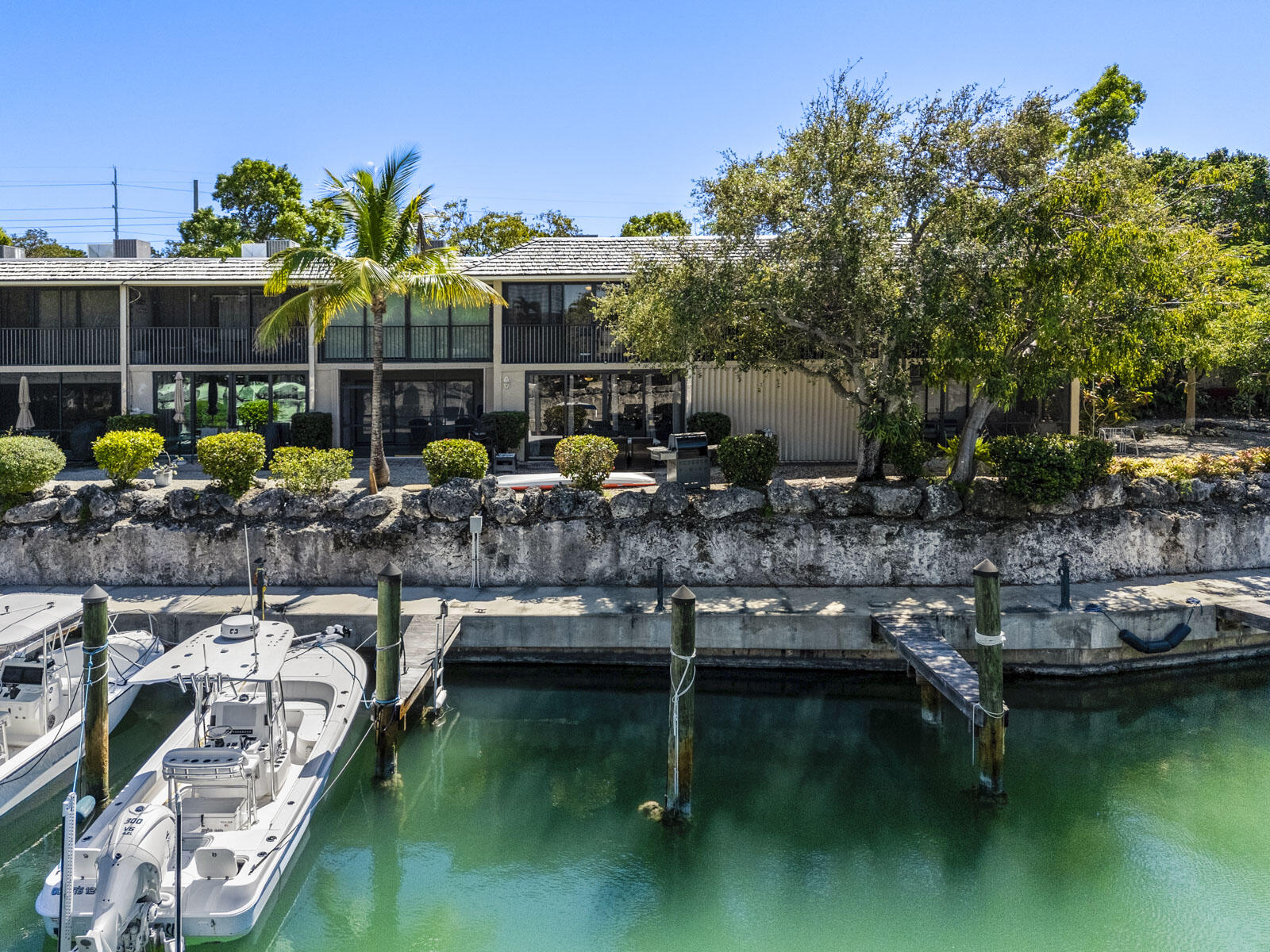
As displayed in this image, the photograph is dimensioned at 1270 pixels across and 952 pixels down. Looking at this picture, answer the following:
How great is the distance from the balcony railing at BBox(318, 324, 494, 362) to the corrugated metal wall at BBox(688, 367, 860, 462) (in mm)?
6029

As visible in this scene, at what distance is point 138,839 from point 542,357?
708 inches

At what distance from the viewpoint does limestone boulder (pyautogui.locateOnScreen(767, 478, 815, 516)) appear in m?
16.7

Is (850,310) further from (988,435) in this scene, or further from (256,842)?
(256,842)

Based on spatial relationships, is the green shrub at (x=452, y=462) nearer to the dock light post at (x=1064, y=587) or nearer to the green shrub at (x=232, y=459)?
the green shrub at (x=232, y=459)

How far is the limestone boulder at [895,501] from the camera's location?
A: 1648 cm

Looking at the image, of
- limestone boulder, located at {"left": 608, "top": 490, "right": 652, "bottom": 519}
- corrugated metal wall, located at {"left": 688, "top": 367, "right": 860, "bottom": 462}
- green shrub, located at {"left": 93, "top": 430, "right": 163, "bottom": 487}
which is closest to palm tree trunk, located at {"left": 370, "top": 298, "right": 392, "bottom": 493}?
green shrub, located at {"left": 93, "top": 430, "right": 163, "bottom": 487}

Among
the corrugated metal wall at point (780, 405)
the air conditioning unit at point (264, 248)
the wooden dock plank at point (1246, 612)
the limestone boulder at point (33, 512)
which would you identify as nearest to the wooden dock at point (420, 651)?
the limestone boulder at point (33, 512)

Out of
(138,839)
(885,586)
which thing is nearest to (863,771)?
(885,586)

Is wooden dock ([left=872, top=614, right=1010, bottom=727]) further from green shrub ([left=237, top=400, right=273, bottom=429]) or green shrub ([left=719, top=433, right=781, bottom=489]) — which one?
green shrub ([left=237, top=400, right=273, bottom=429])

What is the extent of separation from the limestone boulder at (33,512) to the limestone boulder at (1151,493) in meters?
18.9

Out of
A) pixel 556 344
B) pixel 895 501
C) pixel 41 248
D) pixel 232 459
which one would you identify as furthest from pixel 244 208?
pixel 895 501

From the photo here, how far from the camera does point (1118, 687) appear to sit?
15.0m

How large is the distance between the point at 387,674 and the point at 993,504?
1074 centimetres

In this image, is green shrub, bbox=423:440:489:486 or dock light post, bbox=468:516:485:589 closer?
dock light post, bbox=468:516:485:589
